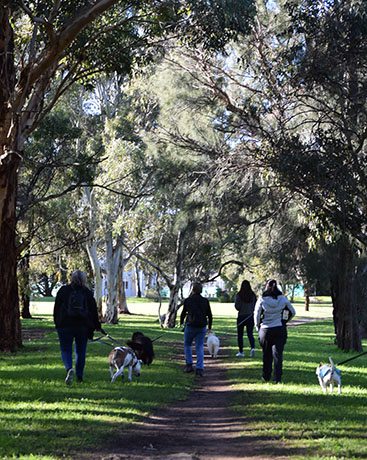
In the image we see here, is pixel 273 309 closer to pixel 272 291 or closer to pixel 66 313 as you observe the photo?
pixel 272 291

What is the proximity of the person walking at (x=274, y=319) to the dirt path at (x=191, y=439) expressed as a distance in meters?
1.62

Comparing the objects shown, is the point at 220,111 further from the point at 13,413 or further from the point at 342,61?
the point at 13,413

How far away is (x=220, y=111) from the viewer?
1845 cm

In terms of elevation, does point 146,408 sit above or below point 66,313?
below

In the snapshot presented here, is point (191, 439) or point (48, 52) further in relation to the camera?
point (48, 52)

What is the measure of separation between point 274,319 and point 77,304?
130 inches

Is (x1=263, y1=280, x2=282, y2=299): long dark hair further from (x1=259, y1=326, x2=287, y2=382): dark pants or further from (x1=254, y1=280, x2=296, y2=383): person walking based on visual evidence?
(x1=259, y1=326, x2=287, y2=382): dark pants

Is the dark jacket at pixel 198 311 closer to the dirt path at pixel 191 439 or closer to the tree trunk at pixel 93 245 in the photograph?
the dirt path at pixel 191 439

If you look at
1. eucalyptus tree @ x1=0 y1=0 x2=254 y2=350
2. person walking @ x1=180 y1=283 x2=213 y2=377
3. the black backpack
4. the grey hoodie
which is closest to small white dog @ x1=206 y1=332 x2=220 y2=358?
person walking @ x1=180 y1=283 x2=213 y2=377

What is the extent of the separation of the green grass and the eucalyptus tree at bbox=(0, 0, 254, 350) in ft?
9.19

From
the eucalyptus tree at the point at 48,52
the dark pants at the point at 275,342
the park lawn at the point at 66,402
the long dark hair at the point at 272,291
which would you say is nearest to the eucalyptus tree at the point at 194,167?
the eucalyptus tree at the point at 48,52

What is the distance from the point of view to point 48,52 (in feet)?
44.3

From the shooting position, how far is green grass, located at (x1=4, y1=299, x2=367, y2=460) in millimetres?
6484

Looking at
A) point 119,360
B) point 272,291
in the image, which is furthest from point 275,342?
point 119,360
